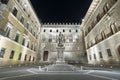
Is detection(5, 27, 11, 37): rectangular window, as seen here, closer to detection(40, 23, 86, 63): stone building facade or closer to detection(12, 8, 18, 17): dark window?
detection(12, 8, 18, 17): dark window

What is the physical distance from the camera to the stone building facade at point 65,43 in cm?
3191

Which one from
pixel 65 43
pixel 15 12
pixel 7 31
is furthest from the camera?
pixel 65 43

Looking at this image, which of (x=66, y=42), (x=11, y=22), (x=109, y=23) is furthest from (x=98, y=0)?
(x=11, y=22)

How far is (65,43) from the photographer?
3397cm

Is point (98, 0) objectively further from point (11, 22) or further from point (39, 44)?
point (39, 44)

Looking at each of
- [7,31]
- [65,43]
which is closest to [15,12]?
[7,31]

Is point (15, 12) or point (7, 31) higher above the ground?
point (15, 12)

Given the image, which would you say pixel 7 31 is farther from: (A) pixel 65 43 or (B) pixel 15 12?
(A) pixel 65 43

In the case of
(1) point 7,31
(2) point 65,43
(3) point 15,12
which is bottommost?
(1) point 7,31

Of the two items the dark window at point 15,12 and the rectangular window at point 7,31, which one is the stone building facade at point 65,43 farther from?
the rectangular window at point 7,31

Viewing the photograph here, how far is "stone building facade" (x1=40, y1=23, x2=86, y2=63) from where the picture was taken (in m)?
31.9

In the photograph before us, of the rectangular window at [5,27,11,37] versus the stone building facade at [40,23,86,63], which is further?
the stone building facade at [40,23,86,63]

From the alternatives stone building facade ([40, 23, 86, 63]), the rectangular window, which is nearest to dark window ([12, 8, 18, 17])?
the rectangular window

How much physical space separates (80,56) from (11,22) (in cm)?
2619
